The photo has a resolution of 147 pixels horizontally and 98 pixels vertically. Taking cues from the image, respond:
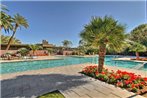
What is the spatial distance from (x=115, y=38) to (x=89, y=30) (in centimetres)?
175

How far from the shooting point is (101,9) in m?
12.9

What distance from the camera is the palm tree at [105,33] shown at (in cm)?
770

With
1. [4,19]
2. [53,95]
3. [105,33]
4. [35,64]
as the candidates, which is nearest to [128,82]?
[105,33]

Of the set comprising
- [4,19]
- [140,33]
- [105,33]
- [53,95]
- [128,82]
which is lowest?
[53,95]

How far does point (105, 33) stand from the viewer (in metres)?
7.71

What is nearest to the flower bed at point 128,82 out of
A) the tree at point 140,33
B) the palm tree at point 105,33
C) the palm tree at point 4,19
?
the palm tree at point 105,33

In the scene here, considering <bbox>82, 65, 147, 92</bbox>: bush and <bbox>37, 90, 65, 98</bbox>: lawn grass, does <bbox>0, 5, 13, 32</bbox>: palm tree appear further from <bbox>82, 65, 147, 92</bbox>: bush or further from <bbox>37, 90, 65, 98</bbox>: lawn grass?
<bbox>82, 65, 147, 92</bbox>: bush

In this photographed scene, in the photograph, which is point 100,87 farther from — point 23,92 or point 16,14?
point 16,14

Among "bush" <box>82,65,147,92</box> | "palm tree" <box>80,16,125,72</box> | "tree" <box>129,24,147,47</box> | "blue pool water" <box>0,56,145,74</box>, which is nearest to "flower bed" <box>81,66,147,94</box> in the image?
"bush" <box>82,65,147,92</box>

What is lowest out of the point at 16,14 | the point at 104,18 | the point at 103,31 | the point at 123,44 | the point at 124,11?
the point at 123,44

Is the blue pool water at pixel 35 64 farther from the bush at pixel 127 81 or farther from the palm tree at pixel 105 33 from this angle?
the bush at pixel 127 81

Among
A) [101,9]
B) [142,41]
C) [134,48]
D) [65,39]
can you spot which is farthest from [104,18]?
[65,39]

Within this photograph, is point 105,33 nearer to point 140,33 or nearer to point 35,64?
point 35,64

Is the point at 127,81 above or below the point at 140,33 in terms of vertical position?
below
